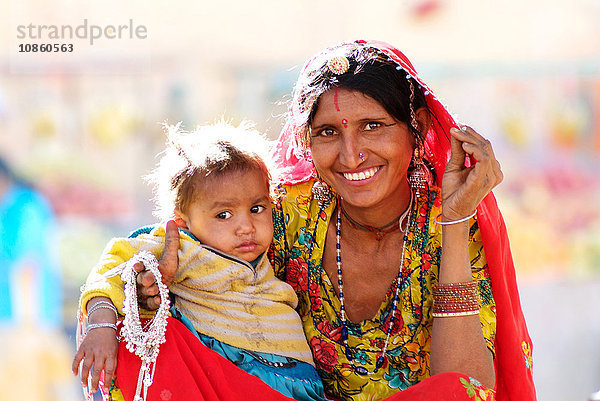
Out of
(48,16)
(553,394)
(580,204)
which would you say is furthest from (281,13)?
(553,394)

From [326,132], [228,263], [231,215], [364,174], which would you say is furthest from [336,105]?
[228,263]

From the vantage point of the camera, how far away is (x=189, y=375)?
7.25 ft

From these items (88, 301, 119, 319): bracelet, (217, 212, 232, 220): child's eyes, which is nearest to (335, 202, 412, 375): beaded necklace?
(217, 212, 232, 220): child's eyes

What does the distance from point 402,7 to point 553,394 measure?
322 centimetres

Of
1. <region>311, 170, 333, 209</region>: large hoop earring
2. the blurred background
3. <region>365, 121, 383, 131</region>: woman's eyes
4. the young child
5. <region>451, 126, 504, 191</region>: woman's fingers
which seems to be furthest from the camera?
the blurred background

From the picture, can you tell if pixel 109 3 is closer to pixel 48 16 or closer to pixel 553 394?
pixel 48 16

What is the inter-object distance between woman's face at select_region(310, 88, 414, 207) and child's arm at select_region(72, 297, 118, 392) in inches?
35.2

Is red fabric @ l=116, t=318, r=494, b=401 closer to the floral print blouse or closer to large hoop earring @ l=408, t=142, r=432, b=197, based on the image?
the floral print blouse

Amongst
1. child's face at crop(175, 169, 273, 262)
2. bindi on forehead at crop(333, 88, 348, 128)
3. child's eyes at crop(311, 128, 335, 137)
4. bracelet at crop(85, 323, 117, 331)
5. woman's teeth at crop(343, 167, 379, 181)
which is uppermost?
bindi on forehead at crop(333, 88, 348, 128)

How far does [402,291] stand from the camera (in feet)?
8.66

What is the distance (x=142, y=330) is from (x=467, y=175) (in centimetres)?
111

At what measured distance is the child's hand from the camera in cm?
210

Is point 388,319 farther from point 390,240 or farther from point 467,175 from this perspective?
point 467,175

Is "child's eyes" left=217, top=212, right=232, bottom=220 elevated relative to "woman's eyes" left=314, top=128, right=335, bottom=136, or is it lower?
lower
